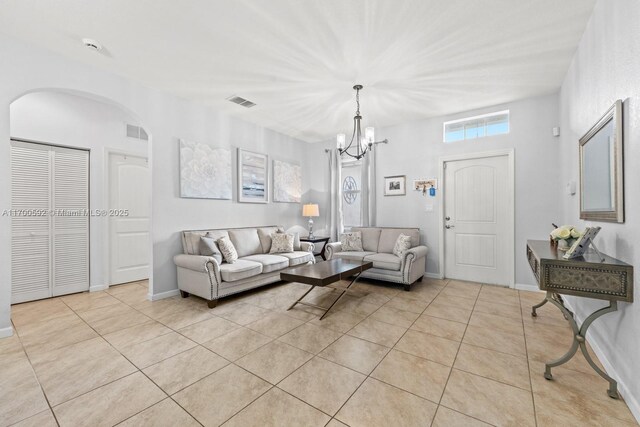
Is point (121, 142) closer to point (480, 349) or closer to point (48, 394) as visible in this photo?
point (48, 394)

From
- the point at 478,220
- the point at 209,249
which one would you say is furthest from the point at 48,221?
the point at 478,220

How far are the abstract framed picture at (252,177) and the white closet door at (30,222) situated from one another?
253 cm

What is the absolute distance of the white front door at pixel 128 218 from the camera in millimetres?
4270

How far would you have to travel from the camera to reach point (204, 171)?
13.8ft

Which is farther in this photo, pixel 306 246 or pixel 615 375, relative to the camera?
pixel 306 246

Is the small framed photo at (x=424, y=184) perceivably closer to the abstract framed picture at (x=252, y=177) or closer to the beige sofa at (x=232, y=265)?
the beige sofa at (x=232, y=265)

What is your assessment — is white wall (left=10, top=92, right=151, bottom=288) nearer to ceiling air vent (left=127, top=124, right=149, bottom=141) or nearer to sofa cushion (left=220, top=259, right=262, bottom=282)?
ceiling air vent (left=127, top=124, right=149, bottom=141)

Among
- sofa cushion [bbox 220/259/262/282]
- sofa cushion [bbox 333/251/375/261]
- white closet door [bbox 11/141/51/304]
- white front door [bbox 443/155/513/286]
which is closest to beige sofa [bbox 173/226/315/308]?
sofa cushion [bbox 220/259/262/282]

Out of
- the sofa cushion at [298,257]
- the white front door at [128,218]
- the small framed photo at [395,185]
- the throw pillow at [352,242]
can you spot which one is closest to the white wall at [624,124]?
the small framed photo at [395,185]

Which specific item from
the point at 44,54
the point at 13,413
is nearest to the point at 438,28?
the point at 44,54

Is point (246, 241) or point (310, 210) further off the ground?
point (310, 210)

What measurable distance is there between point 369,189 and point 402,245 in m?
1.44

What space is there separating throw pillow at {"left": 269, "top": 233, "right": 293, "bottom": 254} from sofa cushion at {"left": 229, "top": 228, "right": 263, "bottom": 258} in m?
0.25

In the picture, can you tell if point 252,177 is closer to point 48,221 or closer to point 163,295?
point 163,295
